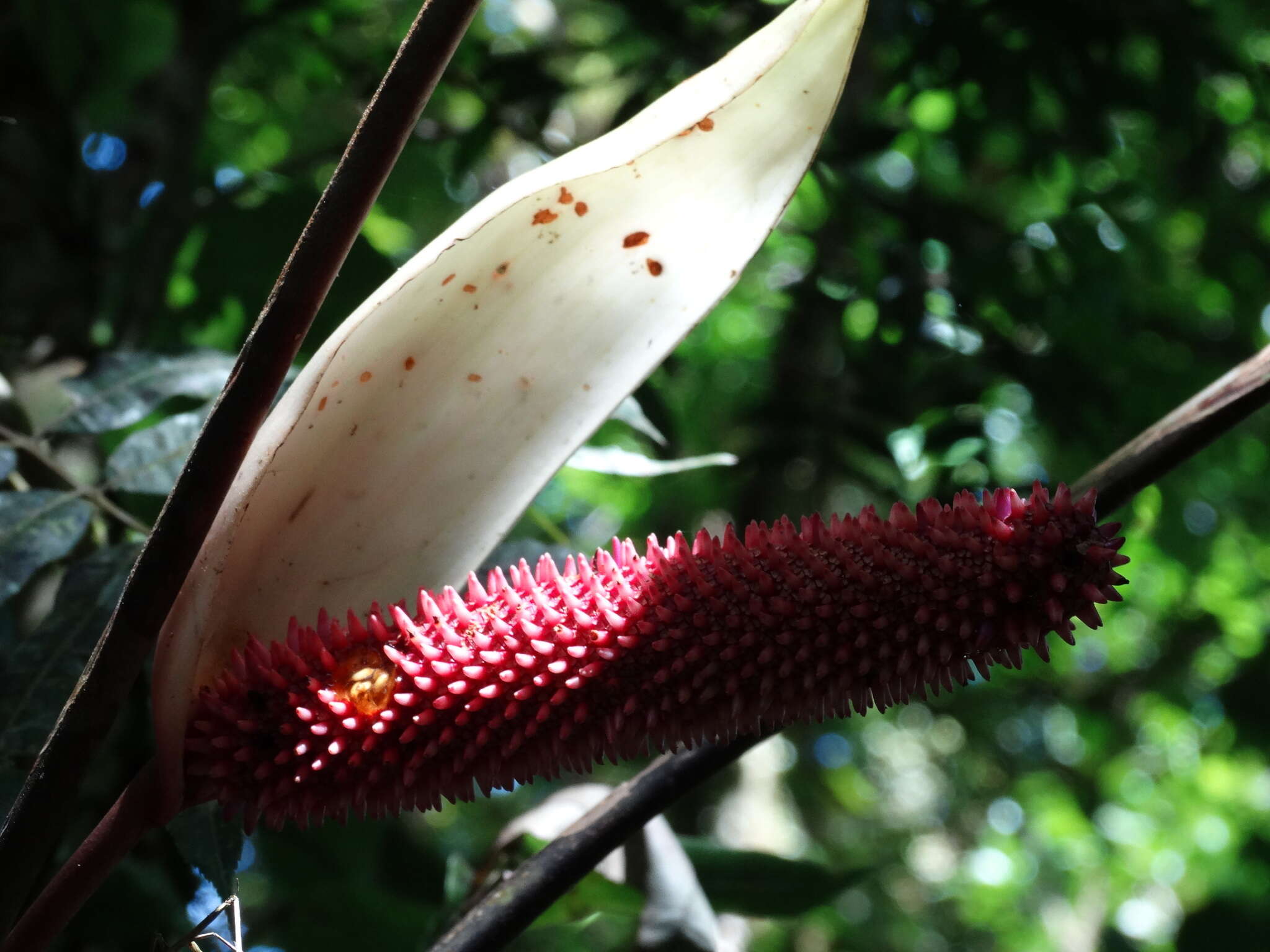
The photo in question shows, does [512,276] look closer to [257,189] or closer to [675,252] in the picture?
[675,252]

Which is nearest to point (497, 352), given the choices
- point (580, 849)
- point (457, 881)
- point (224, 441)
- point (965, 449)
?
point (224, 441)

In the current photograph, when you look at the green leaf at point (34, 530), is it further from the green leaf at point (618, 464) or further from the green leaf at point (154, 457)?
the green leaf at point (618, 464)

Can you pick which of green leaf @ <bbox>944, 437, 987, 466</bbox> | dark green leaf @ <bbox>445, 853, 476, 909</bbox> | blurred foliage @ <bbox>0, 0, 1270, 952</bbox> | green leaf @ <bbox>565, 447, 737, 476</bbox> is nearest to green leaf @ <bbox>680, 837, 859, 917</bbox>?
blurred foliage @ <bbox>0, 0, 1270, 952</bbox>

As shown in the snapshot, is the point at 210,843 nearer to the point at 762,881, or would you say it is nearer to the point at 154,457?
the point at 154,457

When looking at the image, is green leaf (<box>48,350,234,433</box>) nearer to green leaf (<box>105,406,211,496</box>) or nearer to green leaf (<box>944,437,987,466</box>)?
green leaf (<box>105,406,211,496</box>)

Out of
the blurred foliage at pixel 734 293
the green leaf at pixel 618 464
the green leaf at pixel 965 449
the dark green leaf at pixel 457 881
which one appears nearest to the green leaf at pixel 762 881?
the blurred foliage at pixel 734 293

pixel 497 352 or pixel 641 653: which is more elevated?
pixel 497 352
